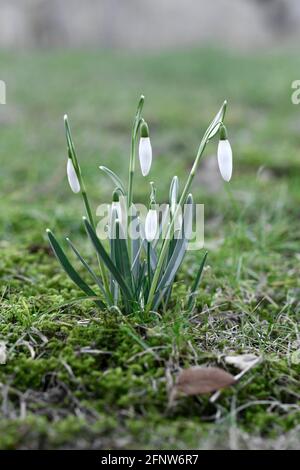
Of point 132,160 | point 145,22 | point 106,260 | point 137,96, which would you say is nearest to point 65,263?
point 106,260

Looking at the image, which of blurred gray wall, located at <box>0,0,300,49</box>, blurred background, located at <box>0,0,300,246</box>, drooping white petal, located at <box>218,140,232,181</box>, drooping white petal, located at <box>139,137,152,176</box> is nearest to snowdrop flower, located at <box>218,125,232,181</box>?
drooping white petal, located at <box>218,140,232,181</box>

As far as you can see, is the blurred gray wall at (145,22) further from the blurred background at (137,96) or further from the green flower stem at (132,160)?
the green flower stem at (132,160)

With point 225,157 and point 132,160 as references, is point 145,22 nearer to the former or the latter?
point 132,160

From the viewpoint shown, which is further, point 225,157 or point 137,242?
point 137,242

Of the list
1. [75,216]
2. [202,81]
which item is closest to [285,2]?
[202,81]

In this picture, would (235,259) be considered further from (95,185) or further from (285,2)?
(285,2)

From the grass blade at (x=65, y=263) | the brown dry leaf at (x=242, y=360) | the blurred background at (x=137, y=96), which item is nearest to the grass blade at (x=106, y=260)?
the grass blade at (x=65, y=263)

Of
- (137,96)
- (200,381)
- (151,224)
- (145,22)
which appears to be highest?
(145,22)
